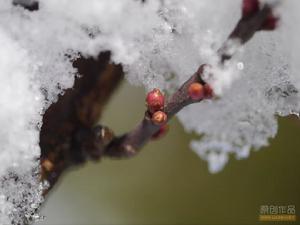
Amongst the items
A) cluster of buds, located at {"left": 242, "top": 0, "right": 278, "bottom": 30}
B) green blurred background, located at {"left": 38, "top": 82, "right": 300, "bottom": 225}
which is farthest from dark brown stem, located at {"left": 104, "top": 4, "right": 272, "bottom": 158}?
green blurred background, located at {"left": 38, "top": 82, "right": 300, "bottom": 225}

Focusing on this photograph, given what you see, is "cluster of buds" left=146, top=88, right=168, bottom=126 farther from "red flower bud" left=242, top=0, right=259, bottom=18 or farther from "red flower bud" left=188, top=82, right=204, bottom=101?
"red flower bud" left=242, top=0, right=259, bottom=18

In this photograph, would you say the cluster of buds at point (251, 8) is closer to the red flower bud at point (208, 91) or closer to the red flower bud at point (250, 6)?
the red flower bud at point (250, 6)

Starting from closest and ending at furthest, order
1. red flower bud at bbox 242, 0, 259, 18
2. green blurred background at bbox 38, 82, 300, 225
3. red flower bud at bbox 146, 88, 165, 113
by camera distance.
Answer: red flower bud at bbox 242, 0, 259, 18
red flower bud at bbox 146, 88, 165, 113
green blurred background at bbox 38, 82, 300, 225

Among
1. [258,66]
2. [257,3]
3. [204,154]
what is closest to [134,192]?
[204,154]

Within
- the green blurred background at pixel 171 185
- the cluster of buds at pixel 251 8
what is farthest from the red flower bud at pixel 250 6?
the green blurred background at pixel 171 185

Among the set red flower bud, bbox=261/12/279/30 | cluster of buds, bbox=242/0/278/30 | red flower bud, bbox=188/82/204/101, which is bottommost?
red flower bud, bbox=188/82/204/101

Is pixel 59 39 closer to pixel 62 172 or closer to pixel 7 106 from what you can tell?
pixel 7 106
